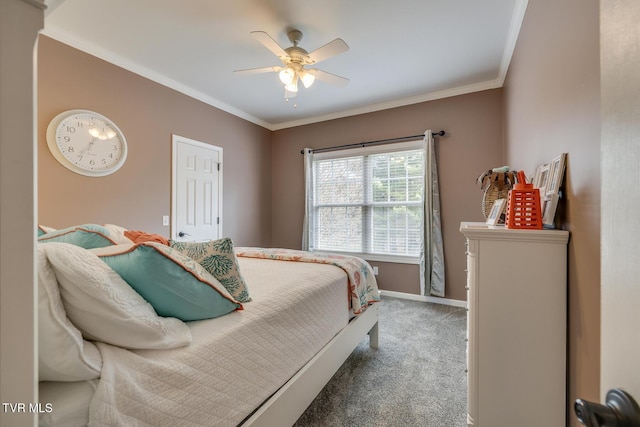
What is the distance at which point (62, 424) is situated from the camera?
1.98 ft

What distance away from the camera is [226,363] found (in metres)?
0.94

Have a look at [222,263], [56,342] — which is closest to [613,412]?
[56,342]

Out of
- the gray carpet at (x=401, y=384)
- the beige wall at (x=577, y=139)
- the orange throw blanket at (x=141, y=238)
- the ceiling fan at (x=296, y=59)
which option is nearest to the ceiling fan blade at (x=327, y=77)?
the ceiling fan at (x=296, y=59)

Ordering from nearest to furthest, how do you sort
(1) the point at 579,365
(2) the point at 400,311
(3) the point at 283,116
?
(1) the point at 579,365, (2) the point at 400,311, (3) the point at 283,116

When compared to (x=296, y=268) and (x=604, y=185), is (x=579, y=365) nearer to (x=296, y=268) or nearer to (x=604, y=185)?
(x=604, y=185)

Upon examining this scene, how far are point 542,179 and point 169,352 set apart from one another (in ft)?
6.36

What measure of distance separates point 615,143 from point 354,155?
12.1 ft

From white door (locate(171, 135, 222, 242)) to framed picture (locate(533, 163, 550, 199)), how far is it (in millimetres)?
3366

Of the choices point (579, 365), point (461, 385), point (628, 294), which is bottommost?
point (461, 385)

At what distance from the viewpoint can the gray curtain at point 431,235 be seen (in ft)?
11.0

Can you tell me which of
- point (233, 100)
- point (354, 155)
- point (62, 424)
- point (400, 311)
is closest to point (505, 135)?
point (354, 155)

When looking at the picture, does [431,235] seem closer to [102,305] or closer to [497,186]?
[497,186]

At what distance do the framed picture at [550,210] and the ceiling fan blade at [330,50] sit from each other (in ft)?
5.36

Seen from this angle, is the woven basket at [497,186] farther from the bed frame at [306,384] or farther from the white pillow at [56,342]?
the white pillow at [56,342]
